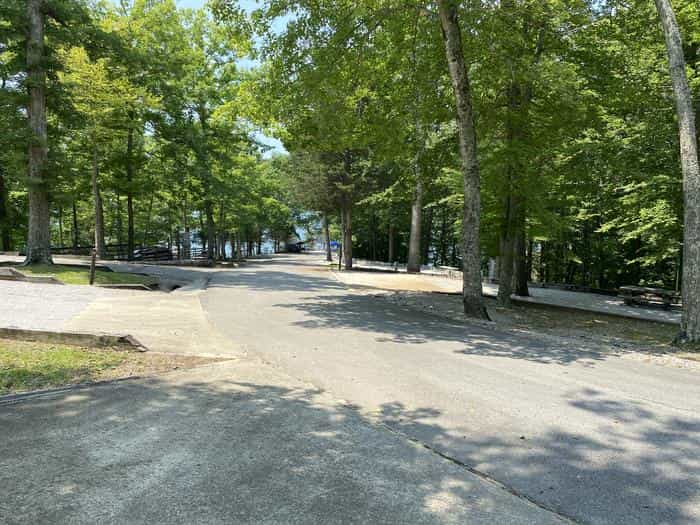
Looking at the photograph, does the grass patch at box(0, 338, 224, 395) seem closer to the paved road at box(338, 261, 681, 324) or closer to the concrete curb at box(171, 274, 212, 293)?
the concrete curb at box(171, 274, 212, 293)

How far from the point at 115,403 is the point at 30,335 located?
3102 millimetres

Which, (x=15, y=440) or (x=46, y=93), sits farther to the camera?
(x=46, y=93)

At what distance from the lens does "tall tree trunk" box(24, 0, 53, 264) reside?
1495cm

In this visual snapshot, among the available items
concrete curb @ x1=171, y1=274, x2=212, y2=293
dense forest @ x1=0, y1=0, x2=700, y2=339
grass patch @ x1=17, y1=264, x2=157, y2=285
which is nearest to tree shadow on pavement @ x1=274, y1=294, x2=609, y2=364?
dense forest @ x1=0, y1=0, x2=700, y2=339

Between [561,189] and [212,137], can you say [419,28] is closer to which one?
[561,189]

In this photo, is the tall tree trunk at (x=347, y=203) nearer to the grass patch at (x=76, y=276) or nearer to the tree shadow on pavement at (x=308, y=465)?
the grass patch at (x=76, y=276)

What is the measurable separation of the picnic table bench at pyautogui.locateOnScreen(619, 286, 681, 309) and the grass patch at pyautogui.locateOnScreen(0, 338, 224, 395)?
646 inches

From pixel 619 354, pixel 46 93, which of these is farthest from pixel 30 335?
pixel 46 93

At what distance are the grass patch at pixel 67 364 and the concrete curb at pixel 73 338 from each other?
0.12 metres

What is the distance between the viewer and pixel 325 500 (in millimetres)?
2828

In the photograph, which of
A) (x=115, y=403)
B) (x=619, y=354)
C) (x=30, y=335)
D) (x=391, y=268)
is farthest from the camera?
(x=391, y=268)

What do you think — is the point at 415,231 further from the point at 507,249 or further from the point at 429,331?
the point at 429,331

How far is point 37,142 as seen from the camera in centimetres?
1486

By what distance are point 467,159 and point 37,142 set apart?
13.4 m
